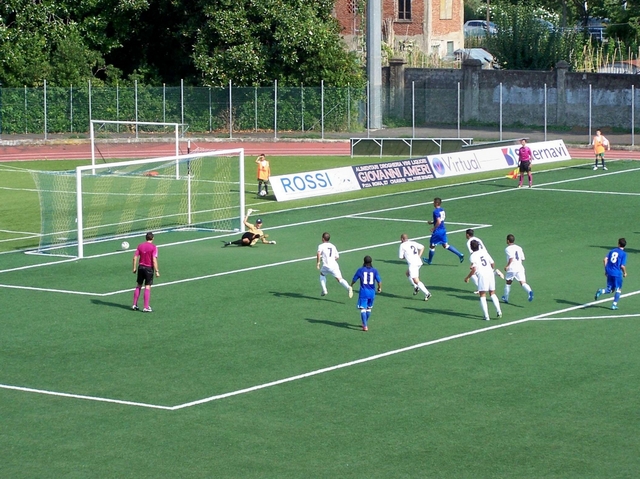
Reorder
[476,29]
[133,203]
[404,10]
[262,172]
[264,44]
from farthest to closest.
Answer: [476,29] < [404,10] < [264,44] < [262,172] < [133,203]

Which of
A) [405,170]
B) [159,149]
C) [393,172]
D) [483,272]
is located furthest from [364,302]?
[159,149]

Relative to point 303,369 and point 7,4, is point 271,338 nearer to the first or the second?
point 303,369

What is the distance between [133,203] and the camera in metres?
39.6

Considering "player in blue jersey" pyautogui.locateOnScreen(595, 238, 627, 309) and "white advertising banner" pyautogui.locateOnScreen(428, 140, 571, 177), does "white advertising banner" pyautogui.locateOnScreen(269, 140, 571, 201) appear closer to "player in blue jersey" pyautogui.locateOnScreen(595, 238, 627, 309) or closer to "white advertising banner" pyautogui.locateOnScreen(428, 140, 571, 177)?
"white advertising banner" pyautogui.locateOnScreen(428, 140, 571, 177)

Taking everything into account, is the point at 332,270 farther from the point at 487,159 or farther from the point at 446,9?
the point at 446,9

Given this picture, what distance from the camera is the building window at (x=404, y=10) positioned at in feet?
262

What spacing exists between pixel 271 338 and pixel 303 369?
7.43 ft

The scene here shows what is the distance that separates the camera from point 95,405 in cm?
1722

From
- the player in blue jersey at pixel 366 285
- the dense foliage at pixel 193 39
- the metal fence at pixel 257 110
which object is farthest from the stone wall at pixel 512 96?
the player in blue jersey at pixel 366 285

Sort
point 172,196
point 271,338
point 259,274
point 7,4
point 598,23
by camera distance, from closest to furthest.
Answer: point 271,338, point 259,274, point 172,196, point 7,4, point 598,23

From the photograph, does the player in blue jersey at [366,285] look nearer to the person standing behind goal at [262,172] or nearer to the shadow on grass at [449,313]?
the shadow on grass at [449,313]

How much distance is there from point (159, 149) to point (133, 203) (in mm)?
18684

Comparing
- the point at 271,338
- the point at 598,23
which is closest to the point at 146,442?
the point at 271,338

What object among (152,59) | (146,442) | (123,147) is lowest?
(146,442)
